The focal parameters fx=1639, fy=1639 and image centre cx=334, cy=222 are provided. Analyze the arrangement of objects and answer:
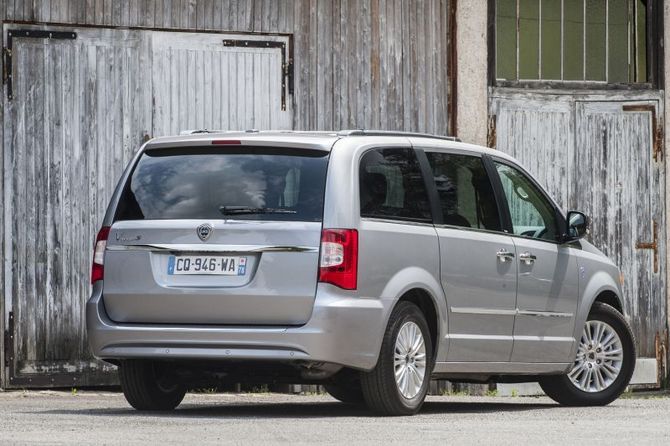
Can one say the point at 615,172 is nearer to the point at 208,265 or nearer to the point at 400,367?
the point at 400,367

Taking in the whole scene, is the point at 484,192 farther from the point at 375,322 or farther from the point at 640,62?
the point at 640,62

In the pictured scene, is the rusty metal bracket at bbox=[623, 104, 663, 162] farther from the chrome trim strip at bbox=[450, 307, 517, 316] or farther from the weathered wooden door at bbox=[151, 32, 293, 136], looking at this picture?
the chrome trim strip at bbox=[450, 307, 517, 316]

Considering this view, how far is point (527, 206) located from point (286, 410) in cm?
233

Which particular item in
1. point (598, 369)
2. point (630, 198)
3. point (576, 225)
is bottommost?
point (598, 369)

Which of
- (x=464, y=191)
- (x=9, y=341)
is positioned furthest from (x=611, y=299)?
(x=9, y=341)

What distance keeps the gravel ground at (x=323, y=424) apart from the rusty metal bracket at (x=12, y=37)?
307 centimetres

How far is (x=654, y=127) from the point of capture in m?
16.5

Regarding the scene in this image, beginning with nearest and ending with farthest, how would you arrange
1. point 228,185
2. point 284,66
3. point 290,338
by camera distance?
1. point 290,338
2. point 228,185
3. point 284,66

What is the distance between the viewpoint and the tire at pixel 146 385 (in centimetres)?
1028

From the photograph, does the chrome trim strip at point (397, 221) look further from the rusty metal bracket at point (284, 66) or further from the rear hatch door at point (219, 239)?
the rusty metal bracket at point (284, 66)

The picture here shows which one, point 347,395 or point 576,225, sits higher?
point 576,225

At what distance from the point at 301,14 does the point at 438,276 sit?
5452mm

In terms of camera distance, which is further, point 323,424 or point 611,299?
point 611,299

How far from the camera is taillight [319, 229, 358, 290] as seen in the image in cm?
938
